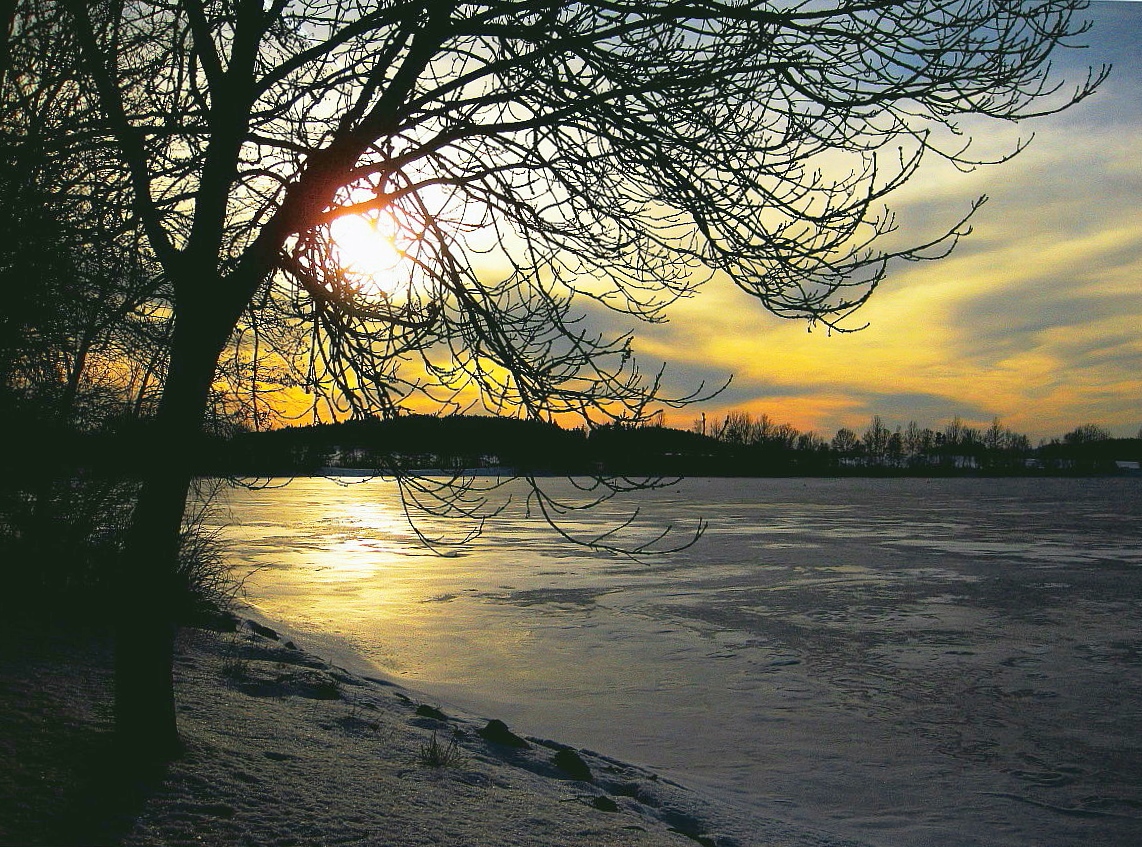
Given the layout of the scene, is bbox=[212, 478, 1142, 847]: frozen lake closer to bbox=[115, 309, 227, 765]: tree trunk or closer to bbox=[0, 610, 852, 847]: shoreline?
bbox=[0, 610, 852, 847]: shoreline

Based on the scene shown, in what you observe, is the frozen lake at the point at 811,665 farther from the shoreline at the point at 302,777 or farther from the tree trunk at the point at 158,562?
the tree trunk at the point at 158,562

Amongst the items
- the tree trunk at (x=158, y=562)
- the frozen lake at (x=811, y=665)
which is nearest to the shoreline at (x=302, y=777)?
the tree trunk at (x=158, y=562)

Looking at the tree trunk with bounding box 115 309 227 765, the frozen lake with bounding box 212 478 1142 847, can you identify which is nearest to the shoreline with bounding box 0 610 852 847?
the tree trunk with bounding box 115 309 227 765

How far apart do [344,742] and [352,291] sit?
2.80 meters

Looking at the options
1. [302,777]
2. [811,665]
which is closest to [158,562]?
[302,777]

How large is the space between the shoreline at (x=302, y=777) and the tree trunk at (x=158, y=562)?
0.21 metres

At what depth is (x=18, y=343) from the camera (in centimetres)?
705

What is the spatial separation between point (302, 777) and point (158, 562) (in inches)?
52.0

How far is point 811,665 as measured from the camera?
10.2 meters

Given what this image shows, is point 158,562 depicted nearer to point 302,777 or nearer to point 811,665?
point 302,777

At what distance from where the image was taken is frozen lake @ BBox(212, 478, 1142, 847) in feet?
21.3

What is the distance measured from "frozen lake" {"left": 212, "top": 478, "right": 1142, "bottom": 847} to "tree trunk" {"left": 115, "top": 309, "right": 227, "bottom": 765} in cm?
385

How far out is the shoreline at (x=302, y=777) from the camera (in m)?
3.71

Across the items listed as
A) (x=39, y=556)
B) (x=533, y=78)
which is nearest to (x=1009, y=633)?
(x=533, y=78)
